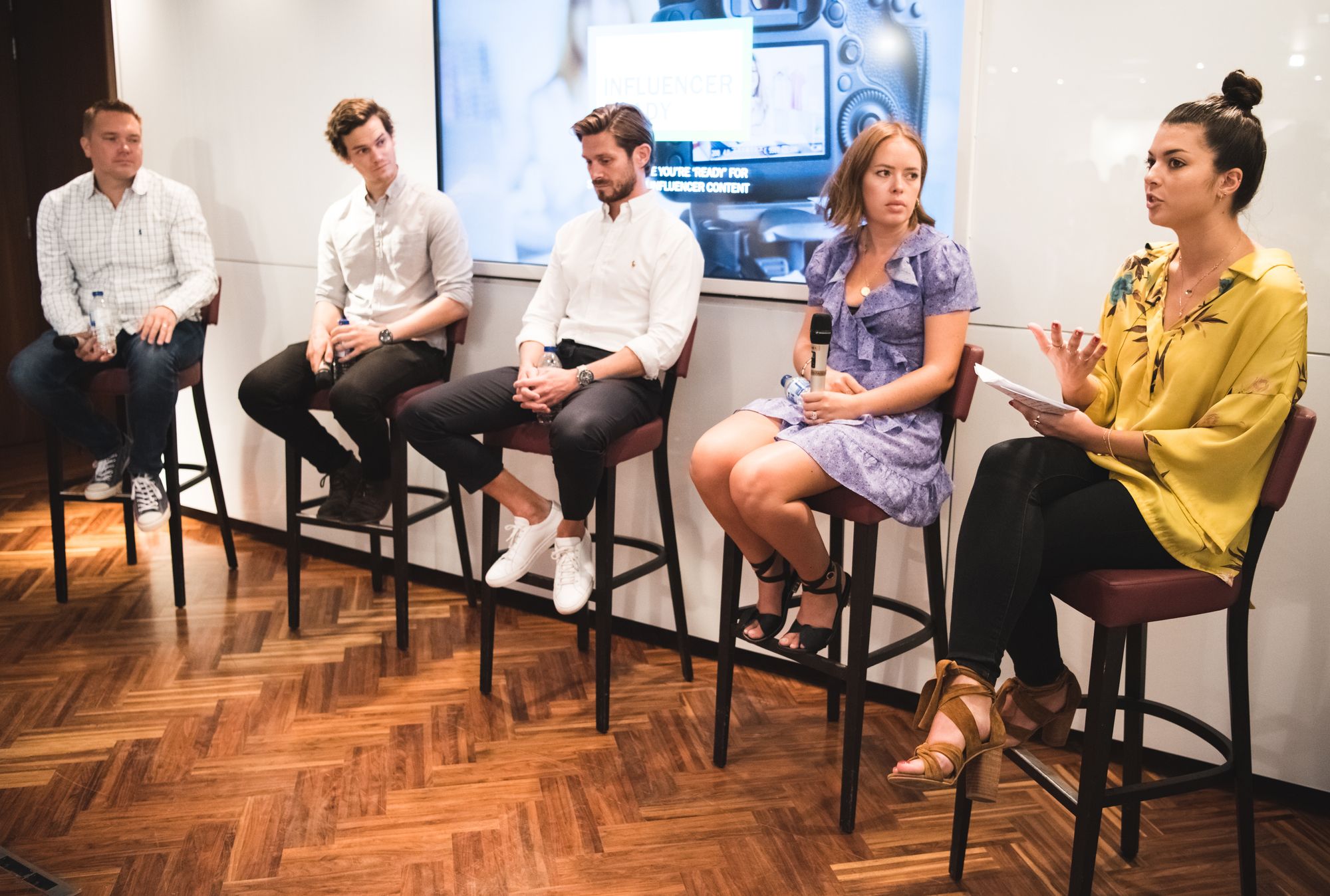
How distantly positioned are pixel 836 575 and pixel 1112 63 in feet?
4.48

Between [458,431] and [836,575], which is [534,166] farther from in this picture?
[836,575]

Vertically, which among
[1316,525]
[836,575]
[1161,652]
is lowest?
[1161,652]

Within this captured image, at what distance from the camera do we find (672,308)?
3059 mm

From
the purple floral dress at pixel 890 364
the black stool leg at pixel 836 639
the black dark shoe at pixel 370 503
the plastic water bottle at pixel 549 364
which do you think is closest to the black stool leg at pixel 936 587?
the purple floral dress at pixel 890 364

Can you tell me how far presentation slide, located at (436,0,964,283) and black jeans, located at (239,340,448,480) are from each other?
0.52 metres

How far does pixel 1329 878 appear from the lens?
2.41 m

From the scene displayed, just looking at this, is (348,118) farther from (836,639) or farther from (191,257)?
(836,639)

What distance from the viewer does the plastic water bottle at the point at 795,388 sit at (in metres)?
2.71

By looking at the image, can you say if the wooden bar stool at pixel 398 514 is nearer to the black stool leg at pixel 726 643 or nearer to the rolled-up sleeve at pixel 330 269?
the rolled-up sleeve at pixel 330 269

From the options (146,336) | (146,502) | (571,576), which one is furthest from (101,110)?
(571,576)

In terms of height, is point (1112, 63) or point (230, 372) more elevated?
point (1112, 63)

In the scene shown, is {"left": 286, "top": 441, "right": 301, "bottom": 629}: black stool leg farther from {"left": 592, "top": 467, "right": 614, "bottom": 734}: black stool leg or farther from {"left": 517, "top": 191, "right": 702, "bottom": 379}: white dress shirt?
{"left": 592, "top": 467, "right": 614, "bottom": 734}: black stool leg

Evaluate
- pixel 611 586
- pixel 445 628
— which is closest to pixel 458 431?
pixel 611 586

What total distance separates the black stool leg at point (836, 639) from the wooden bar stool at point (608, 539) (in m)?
0.47
